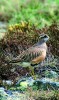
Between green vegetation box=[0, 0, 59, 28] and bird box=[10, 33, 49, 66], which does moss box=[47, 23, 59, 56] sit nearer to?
bird box=[10, 33, 49, 66]

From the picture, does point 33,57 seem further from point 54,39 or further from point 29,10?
point 29,10

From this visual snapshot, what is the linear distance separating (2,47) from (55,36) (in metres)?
1.27

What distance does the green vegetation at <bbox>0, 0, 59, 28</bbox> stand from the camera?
1802 centimetres

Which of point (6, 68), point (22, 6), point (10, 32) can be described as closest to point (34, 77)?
point (6, 68)

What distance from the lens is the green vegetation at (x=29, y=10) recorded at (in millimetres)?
18023

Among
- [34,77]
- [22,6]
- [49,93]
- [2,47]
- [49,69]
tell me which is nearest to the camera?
[49,93]

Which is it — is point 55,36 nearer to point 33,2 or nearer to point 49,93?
point 49,93

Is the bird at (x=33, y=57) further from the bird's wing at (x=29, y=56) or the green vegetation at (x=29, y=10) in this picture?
the green vegetation at (x=29, y=10)

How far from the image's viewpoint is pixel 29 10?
18625mm

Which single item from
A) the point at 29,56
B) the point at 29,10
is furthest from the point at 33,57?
the point at 29,10

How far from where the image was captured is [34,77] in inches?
414

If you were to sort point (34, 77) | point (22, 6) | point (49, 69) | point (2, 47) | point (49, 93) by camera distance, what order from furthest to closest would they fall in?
point (22, 6), point (2, 47), point (49, 69), point (34, 77), point (49, 93)

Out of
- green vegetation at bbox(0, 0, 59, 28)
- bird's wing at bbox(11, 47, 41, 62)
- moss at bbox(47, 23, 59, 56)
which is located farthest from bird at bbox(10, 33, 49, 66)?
green vegetation at bbox(0, 0, 59, 28)

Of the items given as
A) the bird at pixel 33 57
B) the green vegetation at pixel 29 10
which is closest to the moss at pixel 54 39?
the bird at pixel 33 57
